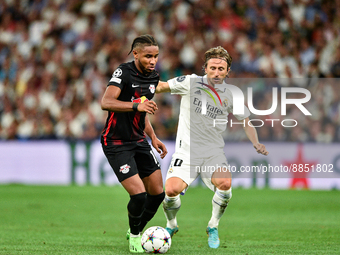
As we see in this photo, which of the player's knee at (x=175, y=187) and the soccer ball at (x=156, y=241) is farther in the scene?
the player's knee at (x=175, y=187)

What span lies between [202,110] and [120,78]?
1446 mm

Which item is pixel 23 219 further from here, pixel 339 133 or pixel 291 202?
pixel 339 133

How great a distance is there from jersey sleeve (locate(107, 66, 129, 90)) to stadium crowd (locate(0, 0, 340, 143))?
7.69m

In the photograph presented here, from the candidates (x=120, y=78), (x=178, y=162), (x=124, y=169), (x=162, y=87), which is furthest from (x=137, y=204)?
(x=162, y=87)

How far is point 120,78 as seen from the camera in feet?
17.6

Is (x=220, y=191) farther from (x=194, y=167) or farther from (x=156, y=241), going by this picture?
(x=156, y=241)

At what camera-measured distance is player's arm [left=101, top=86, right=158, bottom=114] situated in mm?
5023

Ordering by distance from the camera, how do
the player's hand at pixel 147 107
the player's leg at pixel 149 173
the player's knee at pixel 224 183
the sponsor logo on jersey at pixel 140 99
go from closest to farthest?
the player's hand at pixel 147 107
the sponsor logo on jersey at pixel 140 99
the player's leg at pixel 149 173
the player's knee at pixel 224 183

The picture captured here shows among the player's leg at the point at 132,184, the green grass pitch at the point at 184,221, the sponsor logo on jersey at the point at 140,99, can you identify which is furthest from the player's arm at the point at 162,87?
the green grass pitch at the point at 184,221

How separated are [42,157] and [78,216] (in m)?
5.34

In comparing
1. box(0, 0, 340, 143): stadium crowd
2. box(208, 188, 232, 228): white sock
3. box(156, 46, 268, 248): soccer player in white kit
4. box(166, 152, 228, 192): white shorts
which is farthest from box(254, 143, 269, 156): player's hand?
box(0, 0, 340, 143): stadium crowd

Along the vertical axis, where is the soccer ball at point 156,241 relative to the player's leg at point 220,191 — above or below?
below

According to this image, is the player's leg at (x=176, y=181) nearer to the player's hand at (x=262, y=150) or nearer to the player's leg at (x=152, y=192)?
the player's leg at (x=152, y=192)

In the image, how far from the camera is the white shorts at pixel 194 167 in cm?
615
